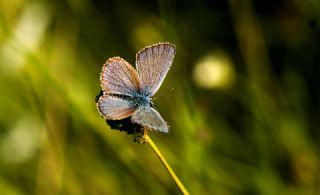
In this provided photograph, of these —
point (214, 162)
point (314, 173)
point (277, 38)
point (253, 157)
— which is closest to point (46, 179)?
point (214, 162)

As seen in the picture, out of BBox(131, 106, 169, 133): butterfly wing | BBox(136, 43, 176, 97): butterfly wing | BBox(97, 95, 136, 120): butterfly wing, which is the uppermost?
BBox(136, 43, 176, 97): butterfly wing

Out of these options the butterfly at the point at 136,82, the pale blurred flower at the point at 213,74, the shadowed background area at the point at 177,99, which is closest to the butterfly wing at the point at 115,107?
the butterfly at the point at 136,82

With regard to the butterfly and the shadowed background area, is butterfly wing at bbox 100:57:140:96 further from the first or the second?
the shadowed background area

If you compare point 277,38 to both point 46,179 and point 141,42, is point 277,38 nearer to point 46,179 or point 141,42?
point 141,42

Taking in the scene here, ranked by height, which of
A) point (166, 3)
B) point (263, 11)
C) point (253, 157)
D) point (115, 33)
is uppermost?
point (115, 33)

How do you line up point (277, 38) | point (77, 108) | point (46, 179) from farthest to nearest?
1. point (277, 38)
2. point (46, 179)
3. point (77, 108)

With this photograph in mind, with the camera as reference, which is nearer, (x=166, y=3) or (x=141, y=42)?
(x=166, y=3)

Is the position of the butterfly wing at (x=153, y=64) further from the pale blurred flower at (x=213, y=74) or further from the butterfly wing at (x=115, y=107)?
the pale blurred flower at (x=213, y=74)

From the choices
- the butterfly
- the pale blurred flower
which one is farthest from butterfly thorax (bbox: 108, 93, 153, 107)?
the pale blurred flower

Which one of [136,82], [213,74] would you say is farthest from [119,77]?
[213,74]
